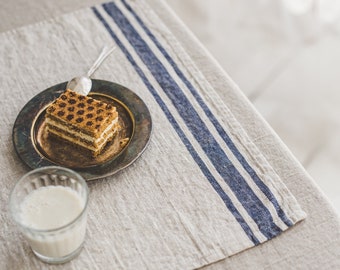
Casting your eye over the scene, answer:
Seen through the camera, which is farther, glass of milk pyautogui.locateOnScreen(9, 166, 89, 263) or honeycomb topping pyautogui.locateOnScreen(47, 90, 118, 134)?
honeycomb topping pyautogui.locateOnScreen(47, 90, 118, 134)

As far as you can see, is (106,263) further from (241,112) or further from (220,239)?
(241,112)

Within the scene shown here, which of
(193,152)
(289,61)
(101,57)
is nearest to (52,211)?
(193,152)

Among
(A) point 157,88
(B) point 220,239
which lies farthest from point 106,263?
(A) point 157,88

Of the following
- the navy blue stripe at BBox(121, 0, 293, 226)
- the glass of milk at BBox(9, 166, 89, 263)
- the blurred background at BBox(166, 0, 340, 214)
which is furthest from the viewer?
the blurred background at BBox(166, 0, 340, 214)

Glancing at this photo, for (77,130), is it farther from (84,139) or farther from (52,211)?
(52,211)

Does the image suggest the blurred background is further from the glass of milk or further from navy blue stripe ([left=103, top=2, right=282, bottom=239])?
the glass of milk

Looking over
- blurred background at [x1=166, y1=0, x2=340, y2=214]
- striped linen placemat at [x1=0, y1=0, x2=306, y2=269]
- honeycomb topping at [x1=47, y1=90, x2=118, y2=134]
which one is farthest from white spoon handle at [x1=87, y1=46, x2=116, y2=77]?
blurred background at [x1=166, y1=0, x2=340, y2=214]
